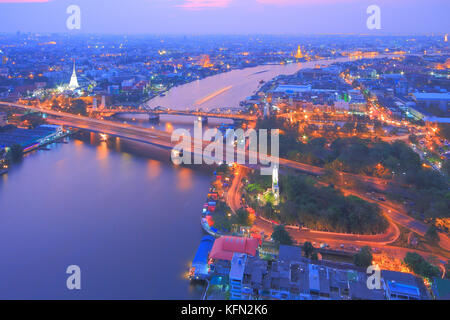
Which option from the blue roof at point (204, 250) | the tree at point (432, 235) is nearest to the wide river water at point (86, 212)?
the blue roof at point (204, 250)

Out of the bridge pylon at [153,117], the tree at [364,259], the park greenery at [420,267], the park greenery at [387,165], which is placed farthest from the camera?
the bridge pylon at [153,117]

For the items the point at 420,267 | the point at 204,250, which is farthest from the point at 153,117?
the point at 420,267

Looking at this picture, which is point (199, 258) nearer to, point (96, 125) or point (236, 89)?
point (96, 125)

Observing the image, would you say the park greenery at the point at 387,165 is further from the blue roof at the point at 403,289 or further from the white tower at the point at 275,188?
the blue roof at the point at 403,289

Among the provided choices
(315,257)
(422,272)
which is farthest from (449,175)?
(315,257)

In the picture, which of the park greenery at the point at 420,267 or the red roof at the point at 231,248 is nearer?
the park greenery at the point at 420,267

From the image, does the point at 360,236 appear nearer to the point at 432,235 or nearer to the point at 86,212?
the point at 432,235

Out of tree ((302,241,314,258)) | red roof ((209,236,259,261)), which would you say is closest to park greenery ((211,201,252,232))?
red roof ((209,236,259,261))

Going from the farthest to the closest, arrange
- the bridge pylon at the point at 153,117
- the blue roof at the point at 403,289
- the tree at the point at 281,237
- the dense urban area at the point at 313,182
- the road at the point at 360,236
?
the bridge pylon at the point at 153,117 → the road at the point at 360,236 → the tree at the point at 281,237 → the dense urban area at the point at 313,182 → the blue roof at the point at 403,289
